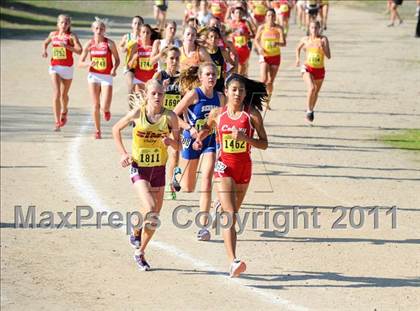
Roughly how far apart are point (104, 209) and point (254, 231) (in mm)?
2510

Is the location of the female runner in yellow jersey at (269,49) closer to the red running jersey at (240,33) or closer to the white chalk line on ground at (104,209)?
the red running jersey at (240,33)

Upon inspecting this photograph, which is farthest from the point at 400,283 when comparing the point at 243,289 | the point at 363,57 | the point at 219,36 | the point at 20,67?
the point at 363,57

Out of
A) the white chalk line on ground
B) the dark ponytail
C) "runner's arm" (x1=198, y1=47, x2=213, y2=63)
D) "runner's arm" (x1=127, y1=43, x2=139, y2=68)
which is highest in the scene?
the dark ponytail

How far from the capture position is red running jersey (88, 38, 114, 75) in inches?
829

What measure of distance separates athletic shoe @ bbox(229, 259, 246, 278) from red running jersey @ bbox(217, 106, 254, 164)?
1165 mm

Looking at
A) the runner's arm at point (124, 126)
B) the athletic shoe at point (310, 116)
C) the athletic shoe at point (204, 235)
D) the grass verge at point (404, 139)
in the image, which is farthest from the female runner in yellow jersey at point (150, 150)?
the athletic shoe at point (310, 116)

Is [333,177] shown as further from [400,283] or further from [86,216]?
[400,283]

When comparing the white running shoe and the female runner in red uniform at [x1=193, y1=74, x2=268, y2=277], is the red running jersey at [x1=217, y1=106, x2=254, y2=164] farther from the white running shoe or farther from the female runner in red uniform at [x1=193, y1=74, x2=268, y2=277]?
the white running shoe

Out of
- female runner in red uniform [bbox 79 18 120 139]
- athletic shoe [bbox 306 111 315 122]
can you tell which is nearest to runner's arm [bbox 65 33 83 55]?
female runner in red uniform [bbox 79 18 120 139]

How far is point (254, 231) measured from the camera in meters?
15.4

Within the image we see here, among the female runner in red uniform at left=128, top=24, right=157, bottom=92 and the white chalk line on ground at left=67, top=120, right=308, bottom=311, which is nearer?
the white chalk line on ground at left=67, top=120, right=308, bottom=311

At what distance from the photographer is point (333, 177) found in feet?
61.8

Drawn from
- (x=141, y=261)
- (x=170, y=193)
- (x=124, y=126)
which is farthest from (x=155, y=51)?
(x=141, y=261)

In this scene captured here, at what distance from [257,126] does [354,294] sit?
83.9 inches
